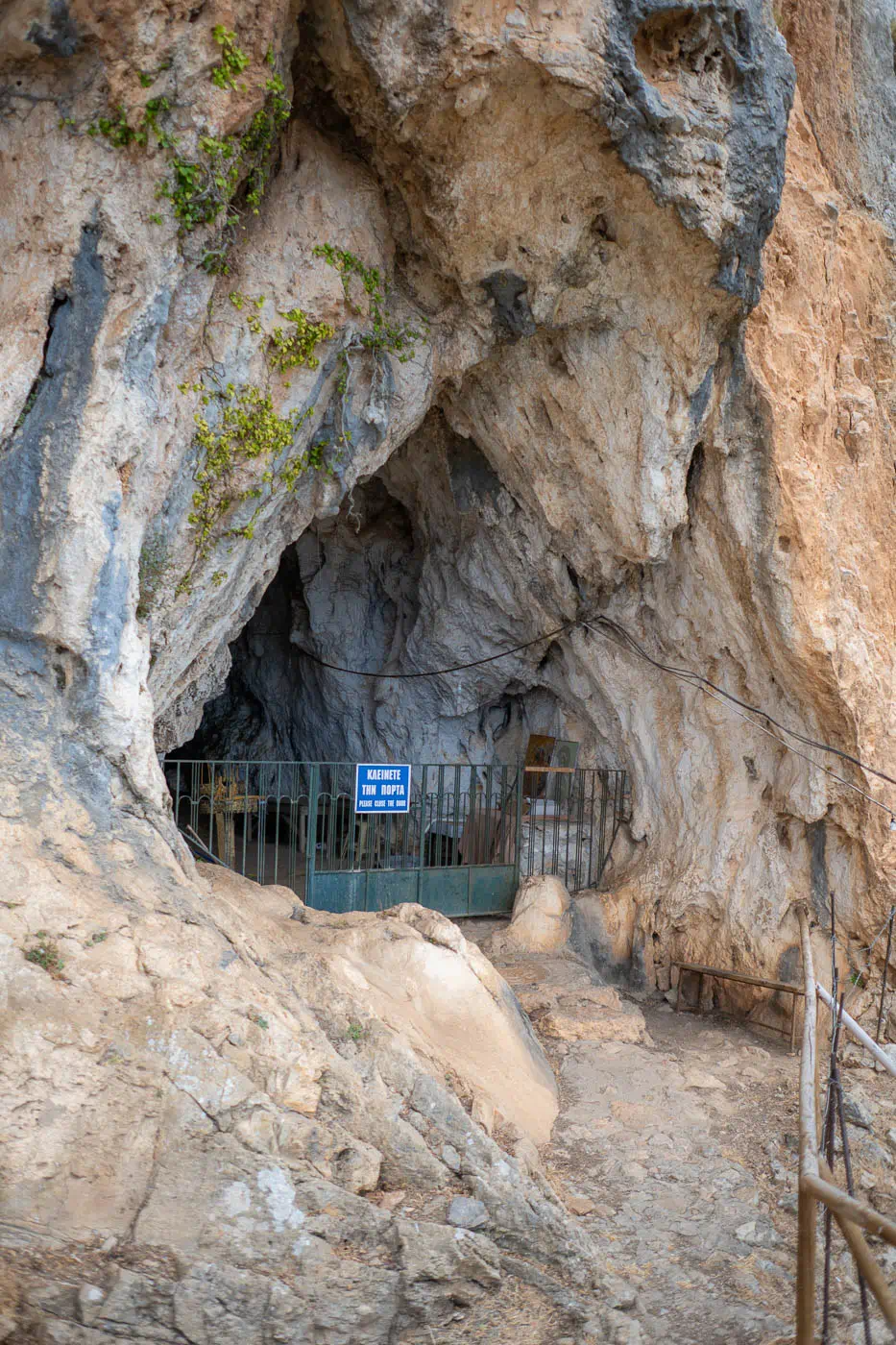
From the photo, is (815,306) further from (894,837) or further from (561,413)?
(894,837)

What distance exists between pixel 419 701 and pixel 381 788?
3692mm

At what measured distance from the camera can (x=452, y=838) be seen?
987 cm

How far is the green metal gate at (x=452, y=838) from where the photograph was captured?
329 inches

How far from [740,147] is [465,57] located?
1.95 meters

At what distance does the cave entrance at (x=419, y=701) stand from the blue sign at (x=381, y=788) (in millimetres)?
189

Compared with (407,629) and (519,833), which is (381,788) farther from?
(407,629)

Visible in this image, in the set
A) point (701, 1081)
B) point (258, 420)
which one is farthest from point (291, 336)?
point (701, 1081)

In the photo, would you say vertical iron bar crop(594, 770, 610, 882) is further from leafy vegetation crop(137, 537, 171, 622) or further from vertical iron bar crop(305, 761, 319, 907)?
leafy vegetation crop(137, 537, 171, 622)

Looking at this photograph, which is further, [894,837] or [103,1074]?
[894,837]

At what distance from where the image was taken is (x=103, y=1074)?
11.7 ft

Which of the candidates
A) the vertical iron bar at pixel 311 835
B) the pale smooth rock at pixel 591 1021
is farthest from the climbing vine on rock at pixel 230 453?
the pale smooth rock at pixel 591 1021

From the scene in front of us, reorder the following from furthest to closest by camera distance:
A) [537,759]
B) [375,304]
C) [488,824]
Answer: [537,759] < [488,824] < [375,304]

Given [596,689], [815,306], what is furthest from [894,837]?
[815,306]

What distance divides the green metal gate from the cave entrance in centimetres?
3
